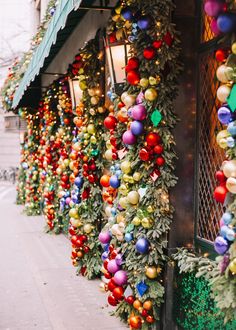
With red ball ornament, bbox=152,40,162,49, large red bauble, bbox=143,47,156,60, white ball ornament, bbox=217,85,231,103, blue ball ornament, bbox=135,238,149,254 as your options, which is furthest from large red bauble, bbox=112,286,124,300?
white ball ornament, bbox=217,85,231,103

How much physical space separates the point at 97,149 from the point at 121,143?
175 centimetres

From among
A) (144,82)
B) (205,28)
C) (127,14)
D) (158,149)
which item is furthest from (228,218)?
(127,14)

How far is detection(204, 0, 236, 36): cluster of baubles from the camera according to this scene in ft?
10.9

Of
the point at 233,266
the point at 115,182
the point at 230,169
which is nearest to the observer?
the point at 233,266

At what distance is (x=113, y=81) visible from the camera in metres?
5.55

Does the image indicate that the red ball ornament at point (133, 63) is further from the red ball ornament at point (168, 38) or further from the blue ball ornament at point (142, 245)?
the blue ball ornament at point (142, 245)

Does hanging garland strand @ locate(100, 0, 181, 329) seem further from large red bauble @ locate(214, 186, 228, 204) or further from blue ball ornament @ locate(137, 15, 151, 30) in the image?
large red bauble @ locate(214, 186, 228, 204)

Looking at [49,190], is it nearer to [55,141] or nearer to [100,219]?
[55,141]

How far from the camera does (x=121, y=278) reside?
529cm

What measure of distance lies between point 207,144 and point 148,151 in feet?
2.03

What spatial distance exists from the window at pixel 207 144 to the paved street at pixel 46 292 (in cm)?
175

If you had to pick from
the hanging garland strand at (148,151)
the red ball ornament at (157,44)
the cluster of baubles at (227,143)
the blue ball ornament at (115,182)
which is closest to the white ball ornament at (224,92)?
the cluster of baubles at (227,143)

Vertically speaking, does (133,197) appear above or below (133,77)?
below

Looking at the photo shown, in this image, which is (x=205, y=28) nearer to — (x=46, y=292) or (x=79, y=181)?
(x=79, y=181)
